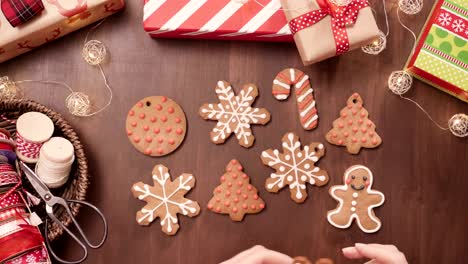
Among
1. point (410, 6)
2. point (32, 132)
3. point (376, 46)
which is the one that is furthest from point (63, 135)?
point (410, 6)

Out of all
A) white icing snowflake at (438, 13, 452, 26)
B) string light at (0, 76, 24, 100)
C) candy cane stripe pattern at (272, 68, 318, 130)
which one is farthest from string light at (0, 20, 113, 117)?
white icing snowflake at (438, 13, 452, 26)

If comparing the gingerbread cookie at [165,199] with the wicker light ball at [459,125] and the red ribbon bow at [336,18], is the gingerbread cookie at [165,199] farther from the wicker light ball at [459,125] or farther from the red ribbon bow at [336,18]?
the wicker light ball at [459,125]

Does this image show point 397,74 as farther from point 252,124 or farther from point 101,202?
point 101,202

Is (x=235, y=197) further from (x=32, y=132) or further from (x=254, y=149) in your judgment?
(x=32, y=132)

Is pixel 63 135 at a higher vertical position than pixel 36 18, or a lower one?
lower

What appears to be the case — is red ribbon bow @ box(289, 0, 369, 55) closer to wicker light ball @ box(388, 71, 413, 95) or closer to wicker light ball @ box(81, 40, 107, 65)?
wicker light ball @ box(388, 71, 413, 95)

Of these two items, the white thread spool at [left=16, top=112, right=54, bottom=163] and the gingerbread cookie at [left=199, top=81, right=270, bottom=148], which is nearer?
the white thread spool at [left=16, top=112, right=54, bottom=163]

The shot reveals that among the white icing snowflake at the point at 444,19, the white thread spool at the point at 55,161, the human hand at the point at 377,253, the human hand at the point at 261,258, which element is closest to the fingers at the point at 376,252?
the human hand at the point at 377,253
